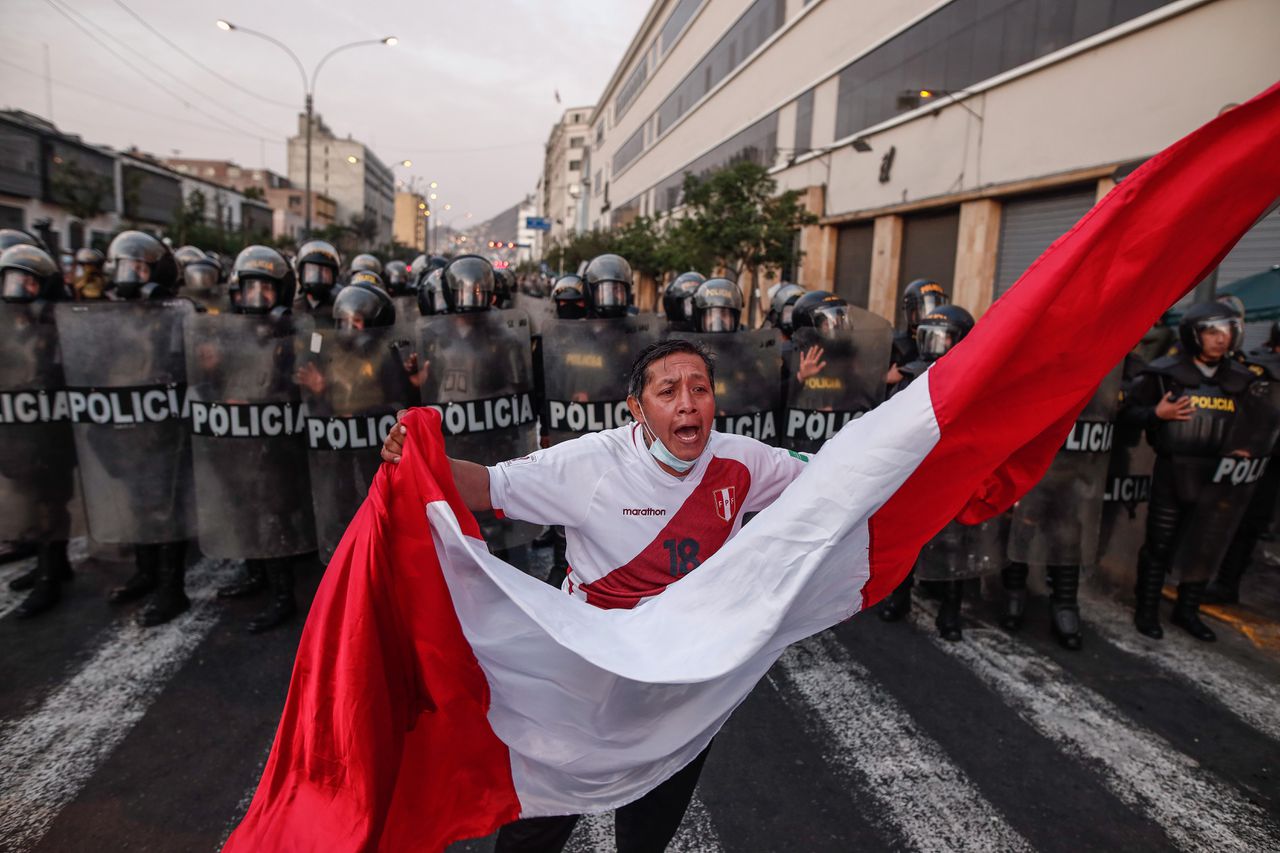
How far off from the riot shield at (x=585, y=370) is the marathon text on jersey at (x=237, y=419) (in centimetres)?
166

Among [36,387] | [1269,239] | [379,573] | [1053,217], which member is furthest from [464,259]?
[1053,217]

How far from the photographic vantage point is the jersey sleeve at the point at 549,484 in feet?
7.85

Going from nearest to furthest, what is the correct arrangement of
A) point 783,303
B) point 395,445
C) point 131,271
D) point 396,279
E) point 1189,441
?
point 395,445 → point 1189,441 → point 131,271 → point 783,303 → point 396,279

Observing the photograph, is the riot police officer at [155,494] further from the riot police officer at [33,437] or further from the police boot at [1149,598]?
the police boot at [1149,598]

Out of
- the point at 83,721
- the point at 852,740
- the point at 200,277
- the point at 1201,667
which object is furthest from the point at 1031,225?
the point at 83,721

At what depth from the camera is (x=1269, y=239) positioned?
10578 mm

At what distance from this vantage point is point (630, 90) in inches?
2453

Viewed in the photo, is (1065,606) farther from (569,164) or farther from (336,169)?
(336,169)

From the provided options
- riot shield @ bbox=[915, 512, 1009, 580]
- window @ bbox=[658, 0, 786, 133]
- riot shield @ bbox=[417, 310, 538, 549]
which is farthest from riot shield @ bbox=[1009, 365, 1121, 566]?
window @ bbox=[658, 0, 786, 133]

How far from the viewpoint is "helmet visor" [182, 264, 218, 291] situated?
9.11 m

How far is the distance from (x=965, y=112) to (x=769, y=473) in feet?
57.3

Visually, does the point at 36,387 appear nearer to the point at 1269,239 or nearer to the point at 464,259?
the point at 464,259

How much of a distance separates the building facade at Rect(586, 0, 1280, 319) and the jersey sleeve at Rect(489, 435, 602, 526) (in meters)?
11.0

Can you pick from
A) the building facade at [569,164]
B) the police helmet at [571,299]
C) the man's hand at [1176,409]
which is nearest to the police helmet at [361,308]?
the police helmet at [571,299]
